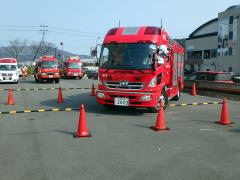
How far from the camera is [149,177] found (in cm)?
446

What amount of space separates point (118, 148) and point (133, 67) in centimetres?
424

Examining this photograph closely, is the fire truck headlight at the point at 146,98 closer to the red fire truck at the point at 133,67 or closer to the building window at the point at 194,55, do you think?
the red fire truck at the point at 133,67

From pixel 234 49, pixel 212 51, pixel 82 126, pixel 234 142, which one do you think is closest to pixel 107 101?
pixel 82 126

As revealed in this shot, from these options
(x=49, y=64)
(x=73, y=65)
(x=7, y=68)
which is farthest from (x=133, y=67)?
(x=73, y=65)

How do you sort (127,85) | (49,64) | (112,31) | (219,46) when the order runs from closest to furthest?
(127,85) → (112,31) → (49,64) → (219,46)

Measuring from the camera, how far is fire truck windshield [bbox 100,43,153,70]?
9812 mm

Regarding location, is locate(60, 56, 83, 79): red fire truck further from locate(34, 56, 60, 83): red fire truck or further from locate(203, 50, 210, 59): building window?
locate(203, 50, 210, 59): building window

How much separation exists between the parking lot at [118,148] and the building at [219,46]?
5151 centimetres

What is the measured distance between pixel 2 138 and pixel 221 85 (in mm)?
13180

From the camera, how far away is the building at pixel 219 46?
56.6m

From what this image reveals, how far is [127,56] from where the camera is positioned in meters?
10.0

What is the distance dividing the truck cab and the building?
141 ft

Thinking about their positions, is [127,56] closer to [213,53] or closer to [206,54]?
[213,53]

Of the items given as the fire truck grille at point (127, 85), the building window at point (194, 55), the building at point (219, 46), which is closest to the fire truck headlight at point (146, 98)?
the fire truck grille at point (127, 85)
